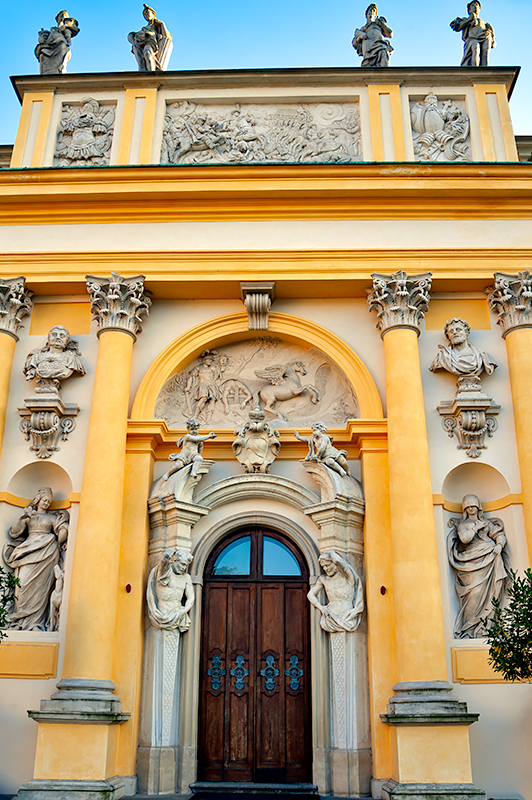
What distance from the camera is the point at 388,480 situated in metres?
10.3

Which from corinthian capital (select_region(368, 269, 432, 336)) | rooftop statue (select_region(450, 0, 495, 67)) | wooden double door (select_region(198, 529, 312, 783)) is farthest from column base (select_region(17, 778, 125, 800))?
rooftop statue (select_region(450, 0, 495, 67))

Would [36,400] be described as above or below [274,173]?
below

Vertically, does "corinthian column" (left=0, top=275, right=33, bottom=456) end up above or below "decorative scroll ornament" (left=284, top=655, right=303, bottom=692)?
above

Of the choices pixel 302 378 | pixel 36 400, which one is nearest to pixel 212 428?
pixel 302 378

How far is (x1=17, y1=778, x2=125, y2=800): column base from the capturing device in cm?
813

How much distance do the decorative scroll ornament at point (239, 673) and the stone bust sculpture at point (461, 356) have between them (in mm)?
4800

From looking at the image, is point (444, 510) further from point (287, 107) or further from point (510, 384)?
point (287, 107)

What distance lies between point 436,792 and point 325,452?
14.0ft

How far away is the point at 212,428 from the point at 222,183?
12.0 feet

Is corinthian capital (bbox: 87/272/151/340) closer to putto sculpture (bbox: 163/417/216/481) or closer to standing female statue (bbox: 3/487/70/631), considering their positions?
putto sculpture (bbox: 163/417/216/481)

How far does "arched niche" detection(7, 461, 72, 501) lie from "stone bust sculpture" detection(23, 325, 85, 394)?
108 centimetres

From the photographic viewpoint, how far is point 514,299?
1077 centimetres

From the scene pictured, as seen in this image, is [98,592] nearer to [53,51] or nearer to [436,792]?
[436,792]

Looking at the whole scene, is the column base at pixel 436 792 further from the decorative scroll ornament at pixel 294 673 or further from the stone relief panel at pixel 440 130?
the stone relief panel at pixel 440 130
